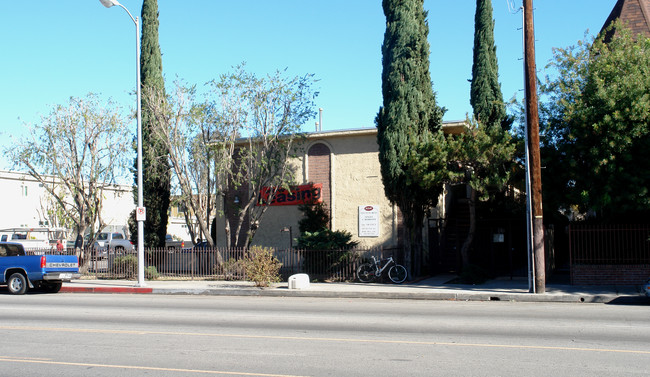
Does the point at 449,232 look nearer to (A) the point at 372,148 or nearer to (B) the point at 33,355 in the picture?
(A) the point at 372,148

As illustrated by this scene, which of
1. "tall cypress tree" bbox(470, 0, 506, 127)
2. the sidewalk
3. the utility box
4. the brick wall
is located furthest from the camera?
"tall cypress tree" bbox(470, 0, 506, 127)

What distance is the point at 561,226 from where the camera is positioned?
86.9ft

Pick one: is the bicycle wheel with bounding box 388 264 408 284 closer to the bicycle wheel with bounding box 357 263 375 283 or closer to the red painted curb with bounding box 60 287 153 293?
the bicycle wheel with bounding box 357 263 375 283

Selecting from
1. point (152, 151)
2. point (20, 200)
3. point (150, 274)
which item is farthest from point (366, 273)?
point (20, 200)

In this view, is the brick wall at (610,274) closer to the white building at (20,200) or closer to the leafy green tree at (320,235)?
the leafy green tree at (320,235)

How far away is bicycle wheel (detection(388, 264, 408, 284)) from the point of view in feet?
62.7

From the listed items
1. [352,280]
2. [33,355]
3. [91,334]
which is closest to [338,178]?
[352,280]

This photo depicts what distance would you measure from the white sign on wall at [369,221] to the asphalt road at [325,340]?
26.3ft

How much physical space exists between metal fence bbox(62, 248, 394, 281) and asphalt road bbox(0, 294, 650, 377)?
19.1ft

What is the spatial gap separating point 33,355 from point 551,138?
15.3 m

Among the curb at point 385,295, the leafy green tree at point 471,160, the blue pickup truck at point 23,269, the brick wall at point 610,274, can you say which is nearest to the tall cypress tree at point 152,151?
the curb at point 385,295

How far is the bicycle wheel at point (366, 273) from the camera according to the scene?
19578 mm

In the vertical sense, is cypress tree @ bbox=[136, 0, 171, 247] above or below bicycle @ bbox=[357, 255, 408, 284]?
above

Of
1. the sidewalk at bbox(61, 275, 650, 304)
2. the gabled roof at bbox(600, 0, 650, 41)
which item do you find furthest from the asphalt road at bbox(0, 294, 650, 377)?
the gabled roof at bbox(600, 0, 650, 41)
